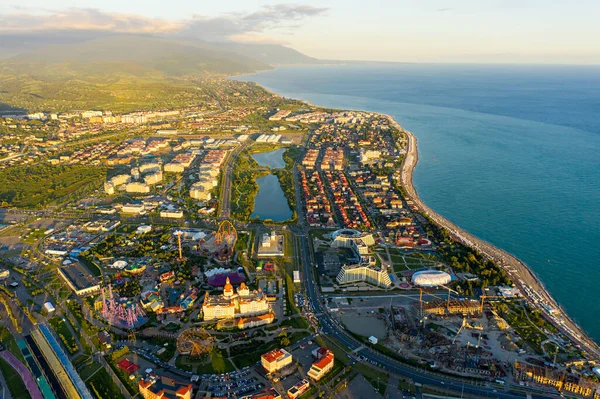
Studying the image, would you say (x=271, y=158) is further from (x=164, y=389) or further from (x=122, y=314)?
(x=164, y=389)

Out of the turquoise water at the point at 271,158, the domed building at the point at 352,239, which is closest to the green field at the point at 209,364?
the domed building at the point at 352,239

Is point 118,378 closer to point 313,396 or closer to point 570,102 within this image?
point 313,396

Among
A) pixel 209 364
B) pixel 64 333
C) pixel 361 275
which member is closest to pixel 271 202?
pixel 361 275

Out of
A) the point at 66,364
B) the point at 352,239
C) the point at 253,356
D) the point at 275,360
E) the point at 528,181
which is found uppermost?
the point at 528,181

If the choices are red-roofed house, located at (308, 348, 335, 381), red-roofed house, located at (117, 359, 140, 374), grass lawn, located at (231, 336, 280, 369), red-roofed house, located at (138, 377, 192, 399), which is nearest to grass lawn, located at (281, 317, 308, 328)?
grass lawn, located at (231, 336, 280, 369)

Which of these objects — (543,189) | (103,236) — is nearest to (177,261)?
(103,236)

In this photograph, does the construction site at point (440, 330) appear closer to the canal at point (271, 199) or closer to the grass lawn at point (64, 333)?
the grass lawn at point (64, 333)

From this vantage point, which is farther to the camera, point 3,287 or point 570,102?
point 570,102
